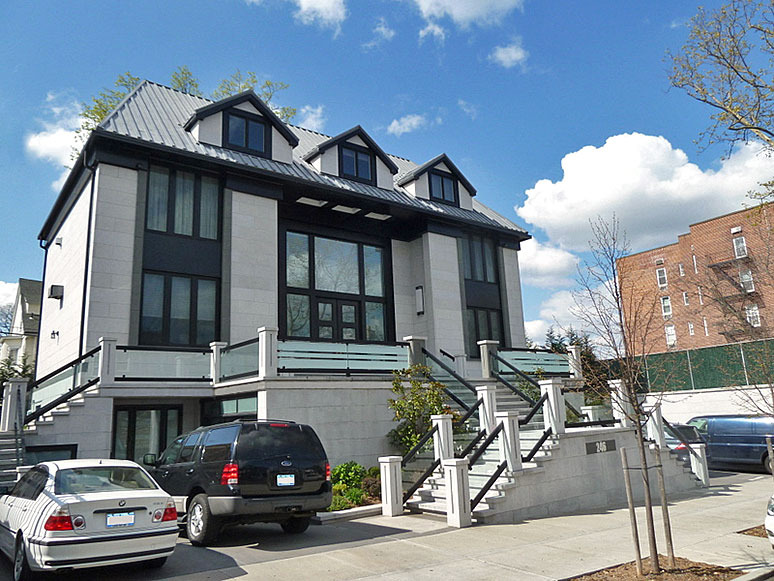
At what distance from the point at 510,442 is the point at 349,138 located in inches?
550

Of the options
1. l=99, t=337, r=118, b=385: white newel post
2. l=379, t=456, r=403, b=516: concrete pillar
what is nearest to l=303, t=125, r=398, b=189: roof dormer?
l=99, t=337, r=118, b=385: white newel post

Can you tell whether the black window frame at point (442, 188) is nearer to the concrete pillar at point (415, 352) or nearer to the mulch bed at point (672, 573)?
the concrete pillar at point (415, 352)

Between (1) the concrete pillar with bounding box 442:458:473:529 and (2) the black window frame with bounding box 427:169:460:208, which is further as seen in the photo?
(2) the black window frame with bounding box 427:169:460:208

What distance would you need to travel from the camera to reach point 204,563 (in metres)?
7.66

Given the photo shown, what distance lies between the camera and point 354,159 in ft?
70.5

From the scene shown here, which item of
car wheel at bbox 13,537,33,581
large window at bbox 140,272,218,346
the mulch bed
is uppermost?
large window at bbox 140,272,218,346

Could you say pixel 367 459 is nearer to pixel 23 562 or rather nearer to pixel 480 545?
pixel 480 545

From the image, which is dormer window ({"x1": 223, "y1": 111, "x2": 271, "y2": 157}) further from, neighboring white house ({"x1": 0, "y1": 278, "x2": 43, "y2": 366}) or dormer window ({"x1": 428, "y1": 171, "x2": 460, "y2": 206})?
neighboring white house ({"x1": 0, "y1": 278, "x2": 43, "y2": 366})

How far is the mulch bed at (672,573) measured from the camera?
648cm

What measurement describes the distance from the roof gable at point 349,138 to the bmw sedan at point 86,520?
15.1 meters

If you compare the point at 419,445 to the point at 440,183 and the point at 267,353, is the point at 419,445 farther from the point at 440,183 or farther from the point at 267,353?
the point at 440,183

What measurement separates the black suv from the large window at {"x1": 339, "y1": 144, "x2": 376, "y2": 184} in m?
13.5

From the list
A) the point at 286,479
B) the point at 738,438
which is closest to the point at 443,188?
the point at 738,438

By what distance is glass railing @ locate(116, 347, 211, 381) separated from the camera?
13797 millimetres
